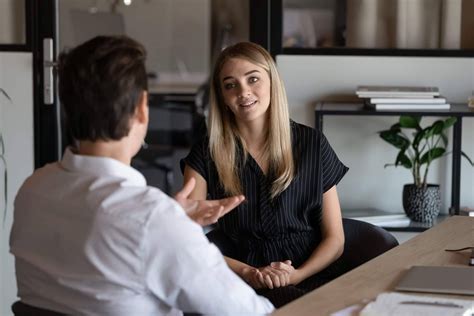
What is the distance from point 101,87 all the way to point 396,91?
2.32m

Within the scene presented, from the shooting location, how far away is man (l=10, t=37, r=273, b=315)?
1716 millimetres

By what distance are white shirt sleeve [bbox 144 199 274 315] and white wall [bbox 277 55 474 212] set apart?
2454mm

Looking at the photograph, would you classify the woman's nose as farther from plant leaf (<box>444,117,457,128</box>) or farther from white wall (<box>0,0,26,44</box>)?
white wall (<box>0,0,26,44</box>)

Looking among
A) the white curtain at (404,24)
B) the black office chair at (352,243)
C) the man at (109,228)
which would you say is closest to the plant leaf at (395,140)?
the white curtain at (404,24)

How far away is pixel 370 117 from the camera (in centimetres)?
416

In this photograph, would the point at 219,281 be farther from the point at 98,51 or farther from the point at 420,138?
the point at 420,138

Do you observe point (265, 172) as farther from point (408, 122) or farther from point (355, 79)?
point (355, 79)

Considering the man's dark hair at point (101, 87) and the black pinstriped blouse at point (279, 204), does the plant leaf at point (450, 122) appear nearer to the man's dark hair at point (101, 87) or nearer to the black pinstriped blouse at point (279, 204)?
the black pinstriped blouse at point (279, 204)

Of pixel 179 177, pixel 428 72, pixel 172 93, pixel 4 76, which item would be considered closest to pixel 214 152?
pixel 428 72

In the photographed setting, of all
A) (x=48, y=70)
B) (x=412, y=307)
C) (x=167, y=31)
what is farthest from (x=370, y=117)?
(x=167, y=31)

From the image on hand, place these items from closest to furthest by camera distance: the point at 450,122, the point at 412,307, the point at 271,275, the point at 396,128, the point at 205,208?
1. the point at 412,307
2. the point at 205,208
3. the point at 271,275
4. the point at 450,122
5. the point at 396,128

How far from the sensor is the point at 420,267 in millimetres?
2389

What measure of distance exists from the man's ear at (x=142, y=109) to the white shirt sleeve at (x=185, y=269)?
192 mm

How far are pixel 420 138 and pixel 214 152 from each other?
3.89ft
